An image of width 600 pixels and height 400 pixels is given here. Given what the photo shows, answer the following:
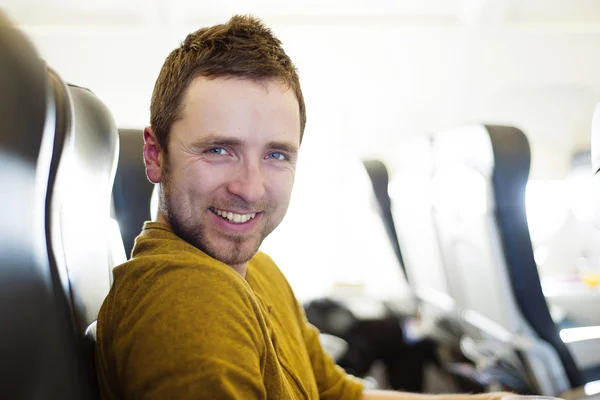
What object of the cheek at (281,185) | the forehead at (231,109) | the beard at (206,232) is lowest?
the beard at (206,232)

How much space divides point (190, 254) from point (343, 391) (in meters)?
0.56

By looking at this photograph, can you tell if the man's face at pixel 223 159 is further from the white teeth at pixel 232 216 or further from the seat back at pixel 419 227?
the seat back at pixel 419 227

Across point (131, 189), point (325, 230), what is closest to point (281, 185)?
point (131, 189)

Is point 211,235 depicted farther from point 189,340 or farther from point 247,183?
point 189,340

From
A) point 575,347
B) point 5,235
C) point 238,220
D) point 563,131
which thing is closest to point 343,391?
point 238,220

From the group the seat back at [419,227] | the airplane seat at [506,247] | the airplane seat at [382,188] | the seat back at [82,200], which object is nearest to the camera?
the seat back at [82,200]

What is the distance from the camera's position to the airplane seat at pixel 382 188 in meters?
3.36

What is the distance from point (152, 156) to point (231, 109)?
18 cm

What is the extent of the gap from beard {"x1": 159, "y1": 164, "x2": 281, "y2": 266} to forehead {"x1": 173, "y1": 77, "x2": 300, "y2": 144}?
91mm

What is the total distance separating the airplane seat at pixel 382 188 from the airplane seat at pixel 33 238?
2.81 metres

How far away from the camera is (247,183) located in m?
0.78

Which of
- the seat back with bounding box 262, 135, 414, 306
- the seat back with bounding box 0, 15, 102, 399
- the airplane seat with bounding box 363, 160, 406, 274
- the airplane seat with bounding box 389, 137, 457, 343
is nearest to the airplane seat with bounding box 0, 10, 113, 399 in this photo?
the seat back with bounding box 0, 15, 102, 399

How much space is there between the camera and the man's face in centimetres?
76

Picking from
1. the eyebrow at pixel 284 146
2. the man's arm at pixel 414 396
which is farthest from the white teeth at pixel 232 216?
the man's arm at pixel 414 396
